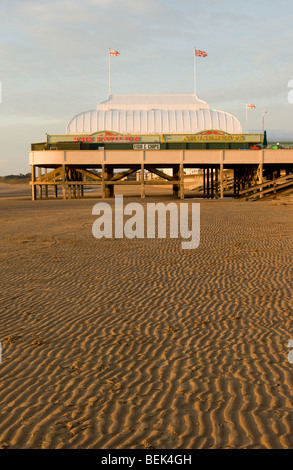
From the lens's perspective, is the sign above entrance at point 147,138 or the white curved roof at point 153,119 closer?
the sign above entrance at point 147,138

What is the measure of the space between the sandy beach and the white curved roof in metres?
42.3

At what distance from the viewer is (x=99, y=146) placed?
50.4 metres

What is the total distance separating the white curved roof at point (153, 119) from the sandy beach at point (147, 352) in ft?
139

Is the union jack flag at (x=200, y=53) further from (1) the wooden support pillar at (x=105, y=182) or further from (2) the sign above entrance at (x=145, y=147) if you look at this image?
(1) the wooden support pillar at (x=105, y=182)

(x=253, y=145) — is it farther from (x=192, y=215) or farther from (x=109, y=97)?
(x=192, y=215)

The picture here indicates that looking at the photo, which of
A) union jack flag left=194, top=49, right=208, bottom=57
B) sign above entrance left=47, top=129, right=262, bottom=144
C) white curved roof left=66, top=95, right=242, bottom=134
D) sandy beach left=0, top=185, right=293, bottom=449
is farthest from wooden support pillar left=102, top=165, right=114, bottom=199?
sandy beach left=0, top=185, right=293, bottom=449

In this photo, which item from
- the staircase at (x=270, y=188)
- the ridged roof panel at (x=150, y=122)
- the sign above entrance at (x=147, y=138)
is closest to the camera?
the staircase at (x=270, y=188)

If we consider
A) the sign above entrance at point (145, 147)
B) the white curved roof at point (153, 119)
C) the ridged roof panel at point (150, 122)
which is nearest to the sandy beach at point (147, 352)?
the sign above entrance at point (145, 147)

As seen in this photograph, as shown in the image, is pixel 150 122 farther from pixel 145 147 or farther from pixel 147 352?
pixel 147 352

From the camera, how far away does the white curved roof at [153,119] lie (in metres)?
55.4

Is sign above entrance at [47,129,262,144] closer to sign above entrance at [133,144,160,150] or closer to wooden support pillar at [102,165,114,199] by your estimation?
sign above entrance at [133,144,160,150]

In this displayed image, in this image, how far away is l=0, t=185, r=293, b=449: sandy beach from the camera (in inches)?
193

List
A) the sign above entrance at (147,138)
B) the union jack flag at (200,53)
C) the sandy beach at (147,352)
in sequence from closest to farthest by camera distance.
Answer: the sandy beach at (147,352), the sign above entrance at (147,138), the union jack flag at (200,53)

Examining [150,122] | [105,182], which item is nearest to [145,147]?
[105,182]
